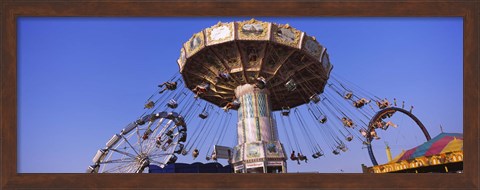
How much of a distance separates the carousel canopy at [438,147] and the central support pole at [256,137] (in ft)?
25.6

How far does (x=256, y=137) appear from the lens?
79.9ft

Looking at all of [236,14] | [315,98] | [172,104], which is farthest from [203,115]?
[236,14]

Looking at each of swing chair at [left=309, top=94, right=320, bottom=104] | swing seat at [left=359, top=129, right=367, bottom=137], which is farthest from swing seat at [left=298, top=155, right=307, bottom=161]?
swing seat at [left=359, top=129, right=367, bottom=137]

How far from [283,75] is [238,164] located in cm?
613

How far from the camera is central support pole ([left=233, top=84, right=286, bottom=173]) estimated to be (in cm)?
2362

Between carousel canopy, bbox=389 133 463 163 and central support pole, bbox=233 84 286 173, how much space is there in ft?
25.6

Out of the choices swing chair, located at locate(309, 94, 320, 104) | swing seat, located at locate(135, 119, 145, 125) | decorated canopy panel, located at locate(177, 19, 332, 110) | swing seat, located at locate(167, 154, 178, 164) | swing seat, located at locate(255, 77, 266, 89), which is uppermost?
decorated canopy panel, located at locate(177, 19, 332, 110)

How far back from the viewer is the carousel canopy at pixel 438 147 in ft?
75.3

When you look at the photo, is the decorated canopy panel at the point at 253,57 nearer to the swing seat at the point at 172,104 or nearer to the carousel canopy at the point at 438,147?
the swing seat at the point at 172,104

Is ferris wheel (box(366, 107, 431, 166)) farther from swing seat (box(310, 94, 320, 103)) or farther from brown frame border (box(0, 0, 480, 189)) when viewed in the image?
brown frame border (box(0, 0, 480, 189))

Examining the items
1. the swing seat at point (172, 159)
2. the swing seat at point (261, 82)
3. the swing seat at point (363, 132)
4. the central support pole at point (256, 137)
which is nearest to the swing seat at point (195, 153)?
the swing seat at point (172, 159)

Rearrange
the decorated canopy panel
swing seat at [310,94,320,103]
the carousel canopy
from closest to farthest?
the carousel canopy, the decorated canopy panel, swing seat at [310,94,320,103]

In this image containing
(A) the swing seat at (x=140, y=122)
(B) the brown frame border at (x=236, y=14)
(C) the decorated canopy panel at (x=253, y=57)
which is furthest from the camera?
(A) the swing seat at (x=140, y=122)
